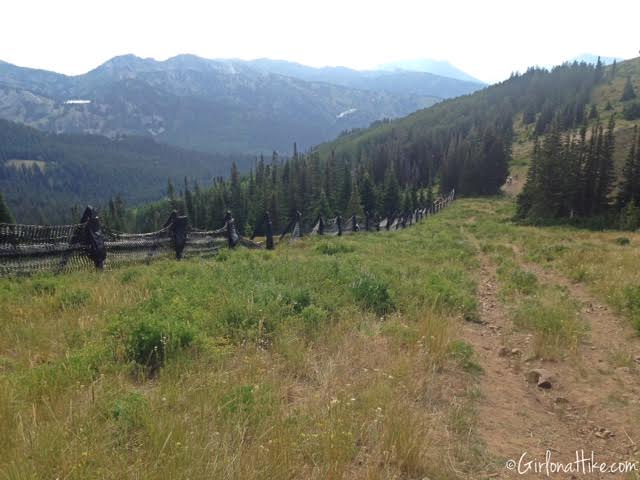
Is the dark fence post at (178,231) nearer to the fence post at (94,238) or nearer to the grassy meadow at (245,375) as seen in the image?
the fence post at (94,238)

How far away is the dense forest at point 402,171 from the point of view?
87.2 m

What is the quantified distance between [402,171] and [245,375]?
133m

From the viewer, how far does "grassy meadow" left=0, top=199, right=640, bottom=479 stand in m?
3.08

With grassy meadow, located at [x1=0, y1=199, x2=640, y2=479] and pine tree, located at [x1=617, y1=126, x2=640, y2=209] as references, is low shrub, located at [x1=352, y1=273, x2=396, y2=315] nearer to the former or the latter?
grassy meadow, located at [x1=0, y1=199, x2=640, y2=479]

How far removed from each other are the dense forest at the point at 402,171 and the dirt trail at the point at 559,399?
175 feet

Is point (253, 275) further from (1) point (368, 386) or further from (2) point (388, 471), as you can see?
(2) point (388, 471)

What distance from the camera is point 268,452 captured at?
3162 millimetres

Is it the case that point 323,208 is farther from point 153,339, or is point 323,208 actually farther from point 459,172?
point 153,339

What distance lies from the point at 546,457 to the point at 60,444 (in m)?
4.61

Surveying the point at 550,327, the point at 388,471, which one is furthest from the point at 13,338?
the point at 550,327

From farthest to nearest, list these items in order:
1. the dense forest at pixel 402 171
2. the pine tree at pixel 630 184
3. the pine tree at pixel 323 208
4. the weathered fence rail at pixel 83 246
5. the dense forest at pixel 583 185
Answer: the dense forest at pixel 402 171 < the pine tree at pixel 323 208 < the dense forest at pixel 583 185 < the pine tree at pixel 630 184 < the weathered fence rail at pixel 83 246

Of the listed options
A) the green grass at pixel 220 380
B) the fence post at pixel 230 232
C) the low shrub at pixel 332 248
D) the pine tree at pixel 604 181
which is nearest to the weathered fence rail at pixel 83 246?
the green grass at pixel 220 380

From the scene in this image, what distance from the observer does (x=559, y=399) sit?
5191 millimetres

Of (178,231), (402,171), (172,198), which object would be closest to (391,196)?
(402,171)
